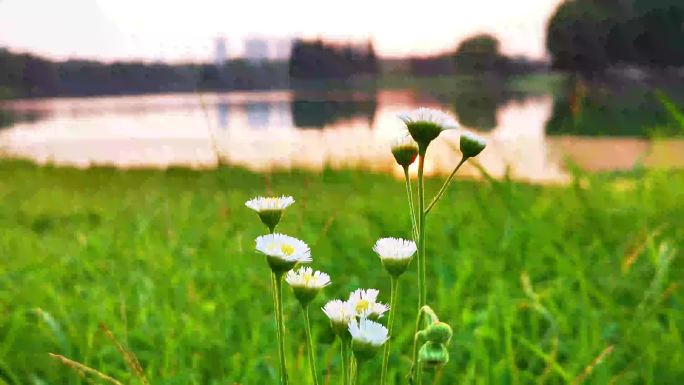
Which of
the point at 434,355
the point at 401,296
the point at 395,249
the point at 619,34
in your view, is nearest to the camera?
the point at 434,355

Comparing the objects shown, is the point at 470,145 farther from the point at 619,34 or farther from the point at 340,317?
the point at 619,34

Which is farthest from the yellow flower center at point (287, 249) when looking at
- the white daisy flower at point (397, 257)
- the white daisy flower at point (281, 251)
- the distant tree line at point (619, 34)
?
the distant tree line at point (619, 34)

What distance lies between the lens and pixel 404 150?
2.91 feet

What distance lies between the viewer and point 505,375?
1820mm

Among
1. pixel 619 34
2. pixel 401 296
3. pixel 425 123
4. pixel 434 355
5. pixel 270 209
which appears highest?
pixel 425 123

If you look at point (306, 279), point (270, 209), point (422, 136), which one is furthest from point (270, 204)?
point (422, 136)

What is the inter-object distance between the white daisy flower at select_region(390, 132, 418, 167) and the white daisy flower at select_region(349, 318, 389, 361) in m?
0.23

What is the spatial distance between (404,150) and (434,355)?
28cm

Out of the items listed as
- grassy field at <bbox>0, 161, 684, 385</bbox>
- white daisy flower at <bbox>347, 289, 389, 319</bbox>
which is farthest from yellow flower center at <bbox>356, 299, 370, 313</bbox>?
grassy field at <bbox>0, 161, 684, 385</bbox>

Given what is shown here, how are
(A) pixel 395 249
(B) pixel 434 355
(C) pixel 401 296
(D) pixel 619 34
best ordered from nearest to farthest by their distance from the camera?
(B) pixel 434 355 → (A) pixel 395 249 → (C) pixel 401 296 → (D) pixel 619 34

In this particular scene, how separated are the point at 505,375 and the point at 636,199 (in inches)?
79.4

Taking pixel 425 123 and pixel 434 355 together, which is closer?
pixel 434 355

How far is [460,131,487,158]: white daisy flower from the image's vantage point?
2.99 feet

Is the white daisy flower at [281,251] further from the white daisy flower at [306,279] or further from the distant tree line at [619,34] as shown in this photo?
the distant tree line at [619,34]
